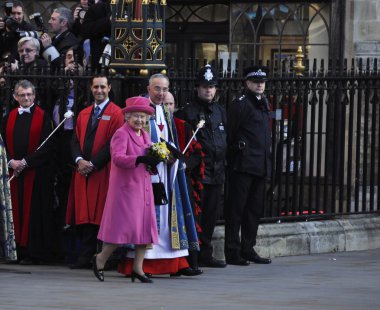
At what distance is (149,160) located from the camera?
1484 cm

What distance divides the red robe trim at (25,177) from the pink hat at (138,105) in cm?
160

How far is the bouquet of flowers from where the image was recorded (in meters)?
14.9

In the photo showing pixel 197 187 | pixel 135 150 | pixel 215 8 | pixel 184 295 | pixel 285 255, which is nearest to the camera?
pixel 184 295

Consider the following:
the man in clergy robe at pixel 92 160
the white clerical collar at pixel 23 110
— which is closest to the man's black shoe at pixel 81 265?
the man in clergy robe at pixel 92 160

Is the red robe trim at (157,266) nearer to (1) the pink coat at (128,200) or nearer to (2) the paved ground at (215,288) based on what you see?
(2) the paved ground at (215,288)

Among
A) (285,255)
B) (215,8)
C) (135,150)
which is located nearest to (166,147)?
(135,150)

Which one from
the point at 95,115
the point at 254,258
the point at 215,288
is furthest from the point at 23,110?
the point at 215,288

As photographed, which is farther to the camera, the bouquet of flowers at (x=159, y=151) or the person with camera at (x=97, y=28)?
the person with camera at (x=97, y=28)

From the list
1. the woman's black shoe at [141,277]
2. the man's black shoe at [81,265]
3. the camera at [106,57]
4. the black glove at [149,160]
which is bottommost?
the man's black shoe at [81,265]

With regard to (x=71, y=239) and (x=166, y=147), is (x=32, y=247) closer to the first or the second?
(x=71, y=239)

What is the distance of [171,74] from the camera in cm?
1673

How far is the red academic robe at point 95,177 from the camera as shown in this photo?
16.0 meters

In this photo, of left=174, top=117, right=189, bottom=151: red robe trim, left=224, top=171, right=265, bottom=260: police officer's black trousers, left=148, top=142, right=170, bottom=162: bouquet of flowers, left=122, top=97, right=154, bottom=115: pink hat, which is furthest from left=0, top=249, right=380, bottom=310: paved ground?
left=122, top=97, right=154, bottom=115: pink hat

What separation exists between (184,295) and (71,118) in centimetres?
311
